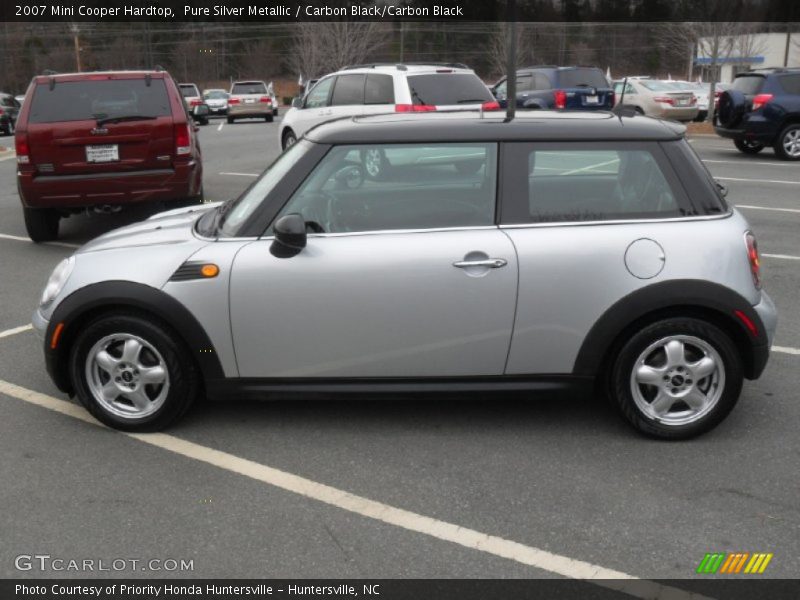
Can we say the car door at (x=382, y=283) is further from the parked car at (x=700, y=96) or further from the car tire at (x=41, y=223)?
the parked car at (x=700, y=96)

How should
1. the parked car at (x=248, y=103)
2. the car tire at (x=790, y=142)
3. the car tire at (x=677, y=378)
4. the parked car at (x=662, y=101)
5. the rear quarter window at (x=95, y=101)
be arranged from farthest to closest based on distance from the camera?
the parked car at (x=248, y=103)
the parked car at (x=662, y=101)
the car tire at (x=790, y=142)
the rear quarter window at (x=95, y=101)
the car tire at (x=677, y=378)

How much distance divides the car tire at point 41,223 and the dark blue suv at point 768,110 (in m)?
12.6

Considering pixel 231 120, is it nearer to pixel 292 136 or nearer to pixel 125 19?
pixel 292 136

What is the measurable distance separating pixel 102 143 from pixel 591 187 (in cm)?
580

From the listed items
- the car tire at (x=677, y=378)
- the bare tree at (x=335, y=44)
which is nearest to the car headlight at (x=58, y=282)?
the car tire at (x=677, y=378)

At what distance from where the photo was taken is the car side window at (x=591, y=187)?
4016 millimetres

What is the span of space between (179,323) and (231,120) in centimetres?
3321

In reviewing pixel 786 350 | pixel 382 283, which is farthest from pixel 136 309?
pixel 786 350

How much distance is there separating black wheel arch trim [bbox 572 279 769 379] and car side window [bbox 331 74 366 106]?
32.9ft

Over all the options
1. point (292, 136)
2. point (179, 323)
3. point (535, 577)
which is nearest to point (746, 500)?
point (535, 577)

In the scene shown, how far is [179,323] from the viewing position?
3.98 metres

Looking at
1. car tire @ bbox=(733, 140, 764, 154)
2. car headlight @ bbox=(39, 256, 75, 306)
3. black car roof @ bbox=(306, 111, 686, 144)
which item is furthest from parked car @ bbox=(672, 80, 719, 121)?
car headlight @ bbox=(39, 256, 75, 306)

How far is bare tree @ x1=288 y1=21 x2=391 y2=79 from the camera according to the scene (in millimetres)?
61812
